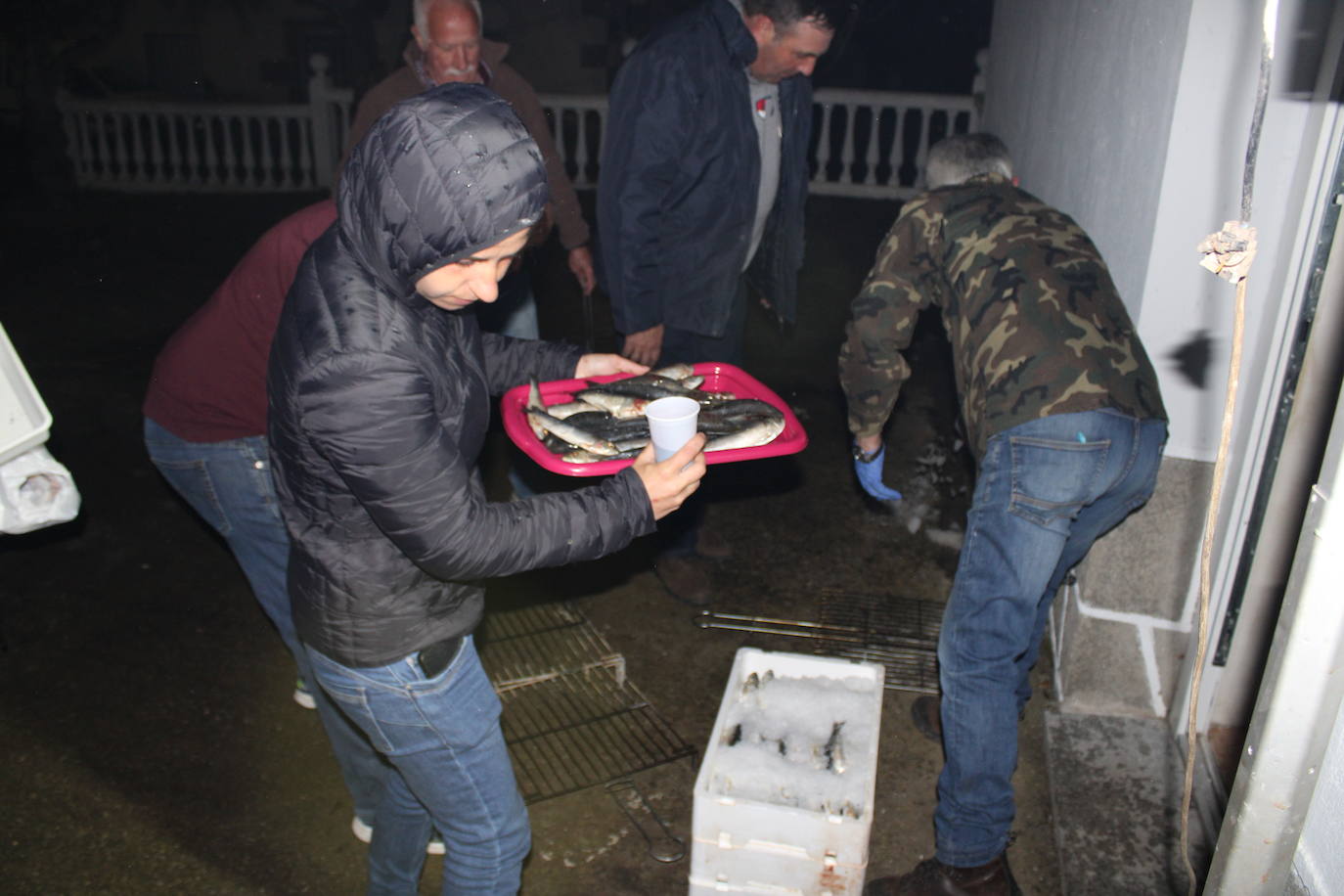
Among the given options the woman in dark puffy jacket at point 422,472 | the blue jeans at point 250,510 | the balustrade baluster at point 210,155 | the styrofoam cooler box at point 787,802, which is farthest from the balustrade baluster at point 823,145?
the woman in dark puffy jacket at point 422,472

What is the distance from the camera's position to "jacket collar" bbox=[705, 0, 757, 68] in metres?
4.41

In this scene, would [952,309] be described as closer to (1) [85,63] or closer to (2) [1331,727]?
(2) [1331,727]

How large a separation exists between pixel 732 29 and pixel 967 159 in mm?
1372

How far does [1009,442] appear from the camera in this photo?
303 centimetres

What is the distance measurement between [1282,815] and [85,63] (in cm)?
2344

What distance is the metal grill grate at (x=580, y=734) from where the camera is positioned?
3.93m

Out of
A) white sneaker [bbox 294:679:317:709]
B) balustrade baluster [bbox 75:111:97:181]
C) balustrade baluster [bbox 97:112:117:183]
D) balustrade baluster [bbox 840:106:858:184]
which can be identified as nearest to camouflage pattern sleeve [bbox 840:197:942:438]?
white sneaker [bbox 294:679:317:709]

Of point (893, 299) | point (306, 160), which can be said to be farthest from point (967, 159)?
point (306, 160)

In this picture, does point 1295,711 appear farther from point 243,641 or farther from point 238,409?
point 243,641

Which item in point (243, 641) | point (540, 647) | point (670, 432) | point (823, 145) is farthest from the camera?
point (823, 145)

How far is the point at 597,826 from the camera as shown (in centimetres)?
371

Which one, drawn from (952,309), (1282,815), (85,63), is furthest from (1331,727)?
(85,63)

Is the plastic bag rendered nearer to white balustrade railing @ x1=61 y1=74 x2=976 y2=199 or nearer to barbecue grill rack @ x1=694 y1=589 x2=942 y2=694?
barbecue grill rack @ x1=694 y1=589 x2=942 y2=694

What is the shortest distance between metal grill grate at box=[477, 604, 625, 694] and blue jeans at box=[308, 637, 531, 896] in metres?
1.57
